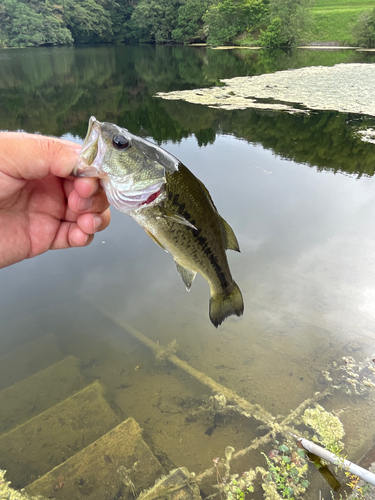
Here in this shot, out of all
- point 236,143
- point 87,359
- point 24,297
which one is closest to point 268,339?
point 87,359

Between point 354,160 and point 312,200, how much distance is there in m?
3.09

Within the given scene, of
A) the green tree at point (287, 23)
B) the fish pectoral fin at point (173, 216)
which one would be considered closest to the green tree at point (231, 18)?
the green tree at point (287, 23)

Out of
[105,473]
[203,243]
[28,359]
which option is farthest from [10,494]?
[203,243]

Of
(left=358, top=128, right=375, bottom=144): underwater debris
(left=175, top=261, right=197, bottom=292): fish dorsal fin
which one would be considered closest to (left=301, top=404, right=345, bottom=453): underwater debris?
(left=175, top=261, right=197, bottom=292): fish dorsal fin

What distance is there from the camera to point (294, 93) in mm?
16672

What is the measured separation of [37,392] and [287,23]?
189 ft

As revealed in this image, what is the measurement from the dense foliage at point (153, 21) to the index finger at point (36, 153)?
182 ft

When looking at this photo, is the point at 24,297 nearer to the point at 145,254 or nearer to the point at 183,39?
the point at 145,254

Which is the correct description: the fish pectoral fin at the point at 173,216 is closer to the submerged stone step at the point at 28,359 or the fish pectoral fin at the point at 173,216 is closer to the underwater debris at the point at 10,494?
the underwater debris at the point at 10,494

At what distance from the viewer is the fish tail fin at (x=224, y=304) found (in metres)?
2.29

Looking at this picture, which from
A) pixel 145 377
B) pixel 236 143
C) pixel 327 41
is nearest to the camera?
pixel 145 377

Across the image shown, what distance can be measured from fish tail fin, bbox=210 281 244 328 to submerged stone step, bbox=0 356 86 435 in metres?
2.11

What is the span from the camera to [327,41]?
50.2 metres

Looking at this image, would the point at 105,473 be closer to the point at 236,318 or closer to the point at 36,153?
the point at 236,318
